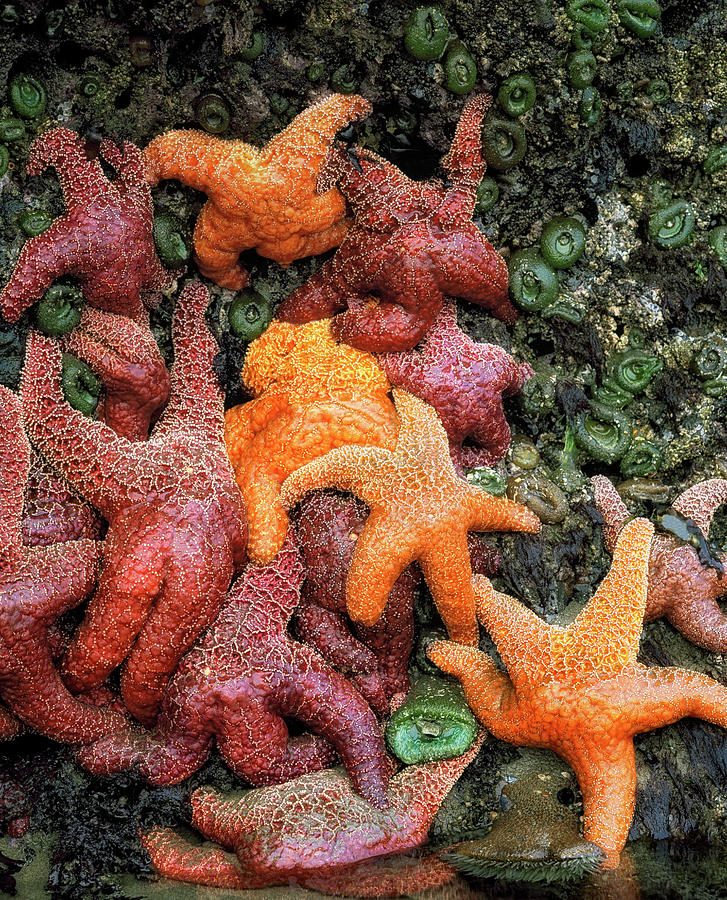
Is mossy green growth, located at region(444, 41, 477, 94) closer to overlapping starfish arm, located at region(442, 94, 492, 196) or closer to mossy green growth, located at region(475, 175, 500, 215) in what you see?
overlapping starfish arm, located at region(442, 94, 492, 196)

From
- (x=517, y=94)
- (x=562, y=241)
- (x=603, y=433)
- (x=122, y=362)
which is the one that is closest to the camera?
(x=122, y=362)

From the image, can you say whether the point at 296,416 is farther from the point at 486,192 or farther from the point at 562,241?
the point at 562,241

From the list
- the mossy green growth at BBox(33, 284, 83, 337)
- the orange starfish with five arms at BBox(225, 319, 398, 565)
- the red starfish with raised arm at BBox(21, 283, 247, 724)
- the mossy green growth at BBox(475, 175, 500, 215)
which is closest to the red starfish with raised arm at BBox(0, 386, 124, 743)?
the red starfish with raised arm at BBox(21, 283, 247, 724)

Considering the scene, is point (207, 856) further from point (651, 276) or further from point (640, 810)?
point (651, 276)

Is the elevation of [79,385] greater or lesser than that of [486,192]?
lesser

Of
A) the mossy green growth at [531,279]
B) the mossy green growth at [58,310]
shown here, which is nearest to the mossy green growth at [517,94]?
the mossy green growth at [531,279]

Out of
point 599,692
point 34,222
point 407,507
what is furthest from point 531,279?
point 34,222
